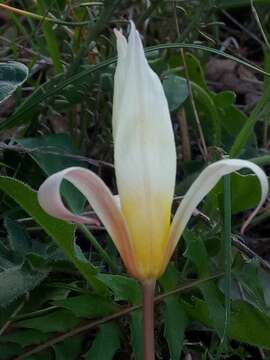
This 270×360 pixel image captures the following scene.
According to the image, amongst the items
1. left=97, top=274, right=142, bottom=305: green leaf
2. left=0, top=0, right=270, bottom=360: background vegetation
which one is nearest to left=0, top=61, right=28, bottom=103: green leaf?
left=0, top=0, right=270, bottom=360: background vegetation

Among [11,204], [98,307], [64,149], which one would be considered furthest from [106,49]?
[98,307]

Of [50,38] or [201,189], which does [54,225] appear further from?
[50,38]

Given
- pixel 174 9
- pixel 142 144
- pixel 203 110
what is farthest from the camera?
pixel 203 110

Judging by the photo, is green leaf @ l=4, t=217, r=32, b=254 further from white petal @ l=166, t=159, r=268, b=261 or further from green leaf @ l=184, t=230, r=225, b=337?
white petal @ l=166, t=159, r=268, b=261

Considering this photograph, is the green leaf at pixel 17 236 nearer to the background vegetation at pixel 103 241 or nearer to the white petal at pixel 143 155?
the background vegetation at pixel 103 241

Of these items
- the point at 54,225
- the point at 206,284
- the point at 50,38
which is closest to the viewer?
the point at 54,225

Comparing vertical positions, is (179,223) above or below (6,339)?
above

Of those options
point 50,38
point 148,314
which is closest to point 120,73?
point 148,314

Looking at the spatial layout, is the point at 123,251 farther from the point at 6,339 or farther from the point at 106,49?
the point at 106,49
